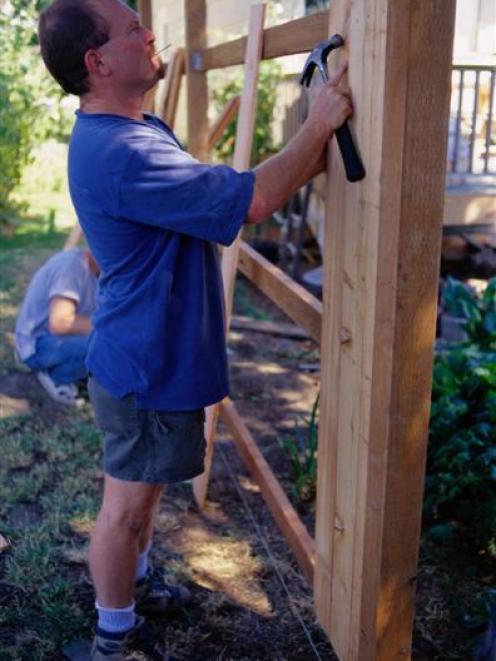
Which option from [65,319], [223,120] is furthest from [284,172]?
[65,319]

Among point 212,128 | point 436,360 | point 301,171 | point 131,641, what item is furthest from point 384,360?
point 212,128

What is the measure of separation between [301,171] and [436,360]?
1975 millimetres

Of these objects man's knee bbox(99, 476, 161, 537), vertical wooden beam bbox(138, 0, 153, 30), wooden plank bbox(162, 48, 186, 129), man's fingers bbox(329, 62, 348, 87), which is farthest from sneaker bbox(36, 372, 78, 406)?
man's fingers bbox(329, 62, 348, 87)

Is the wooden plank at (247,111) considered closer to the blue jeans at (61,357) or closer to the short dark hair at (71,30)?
the short dark hair at (71,30)

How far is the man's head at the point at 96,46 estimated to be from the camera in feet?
6.67

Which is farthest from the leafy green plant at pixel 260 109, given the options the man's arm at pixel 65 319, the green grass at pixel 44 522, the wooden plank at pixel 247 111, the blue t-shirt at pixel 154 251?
the blue t-shirt at pixel 154 251

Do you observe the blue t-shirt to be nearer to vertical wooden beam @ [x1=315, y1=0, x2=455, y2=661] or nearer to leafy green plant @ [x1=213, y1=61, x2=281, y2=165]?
vertical wooden beam @ [x1=315, y1=0, x2=455, y2=661]

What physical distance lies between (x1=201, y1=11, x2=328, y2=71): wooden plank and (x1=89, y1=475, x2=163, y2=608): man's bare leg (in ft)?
4.37

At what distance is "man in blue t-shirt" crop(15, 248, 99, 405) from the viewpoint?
4.73 metres

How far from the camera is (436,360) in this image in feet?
12.5

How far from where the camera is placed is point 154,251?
2133 millimetres

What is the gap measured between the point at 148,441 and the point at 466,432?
1.45 metres

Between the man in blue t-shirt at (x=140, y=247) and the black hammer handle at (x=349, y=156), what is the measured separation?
0.13 ft

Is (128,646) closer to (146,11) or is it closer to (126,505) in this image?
(126,505)
